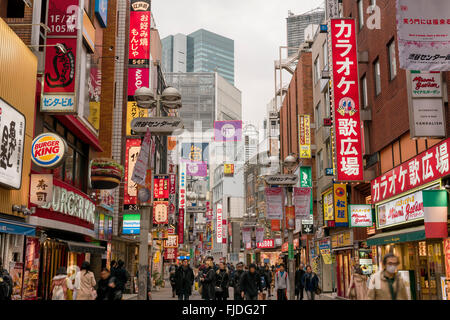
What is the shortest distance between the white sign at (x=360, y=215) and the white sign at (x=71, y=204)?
40.5 ft

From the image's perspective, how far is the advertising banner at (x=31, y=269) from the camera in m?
15.7

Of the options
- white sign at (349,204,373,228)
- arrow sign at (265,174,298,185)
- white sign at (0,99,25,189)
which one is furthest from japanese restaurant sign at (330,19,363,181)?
white sign at (0,99,25,189)

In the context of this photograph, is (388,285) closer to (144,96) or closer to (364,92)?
(144,96)

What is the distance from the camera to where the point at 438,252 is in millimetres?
17703

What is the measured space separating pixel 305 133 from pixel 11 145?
99.9ft

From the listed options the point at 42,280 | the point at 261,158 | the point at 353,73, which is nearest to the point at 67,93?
the point at 42,280

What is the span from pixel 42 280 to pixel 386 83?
16351mm

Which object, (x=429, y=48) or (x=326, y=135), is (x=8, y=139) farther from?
(x=326, y=135)

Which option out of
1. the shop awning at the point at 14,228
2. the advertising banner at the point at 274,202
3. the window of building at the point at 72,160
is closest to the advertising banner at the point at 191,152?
the advertising banner at the point at 274,202

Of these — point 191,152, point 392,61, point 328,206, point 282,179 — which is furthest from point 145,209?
point 191,152

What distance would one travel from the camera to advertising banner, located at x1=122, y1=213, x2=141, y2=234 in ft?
102

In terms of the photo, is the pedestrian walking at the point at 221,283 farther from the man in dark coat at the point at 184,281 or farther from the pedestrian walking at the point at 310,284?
the pedestrian walking at the point at 310,284

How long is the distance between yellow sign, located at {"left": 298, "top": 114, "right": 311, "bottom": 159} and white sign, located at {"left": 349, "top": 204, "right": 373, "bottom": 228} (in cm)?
1648

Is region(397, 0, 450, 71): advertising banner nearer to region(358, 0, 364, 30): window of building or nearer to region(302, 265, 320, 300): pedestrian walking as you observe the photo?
region(302, 265, 320, 300): pedestrian walking
